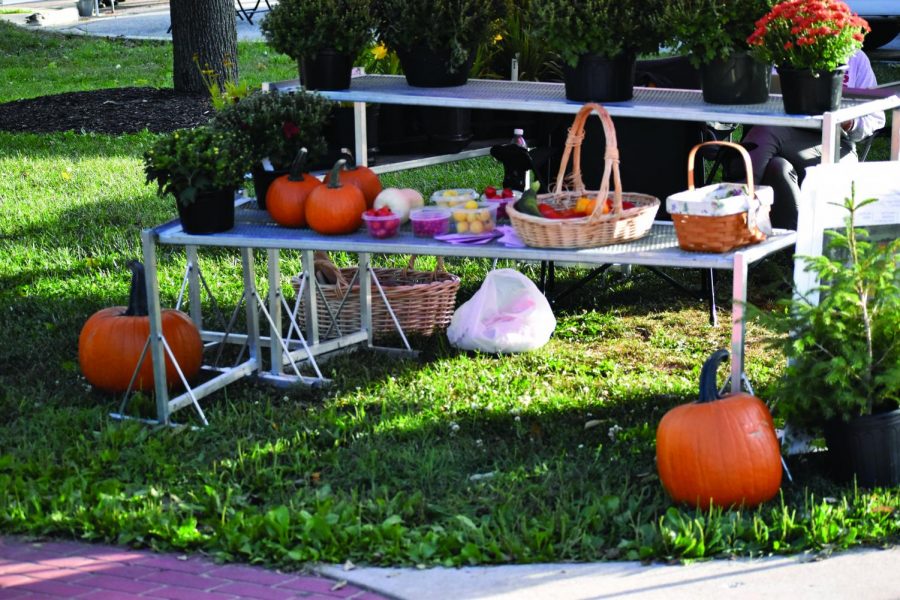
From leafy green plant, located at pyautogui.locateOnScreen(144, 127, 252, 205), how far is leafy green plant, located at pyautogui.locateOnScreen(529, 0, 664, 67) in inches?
52.5

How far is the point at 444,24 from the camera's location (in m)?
5.06

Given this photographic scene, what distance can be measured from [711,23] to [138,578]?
9.03 ft

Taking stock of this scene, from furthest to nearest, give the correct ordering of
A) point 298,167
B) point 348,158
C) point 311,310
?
point 311,310, point 348,158, point 298,167

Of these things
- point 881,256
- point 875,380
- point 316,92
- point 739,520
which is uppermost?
point 316,92

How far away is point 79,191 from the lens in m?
9.12

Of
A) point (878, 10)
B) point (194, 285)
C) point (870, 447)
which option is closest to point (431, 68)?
point (194, 285)

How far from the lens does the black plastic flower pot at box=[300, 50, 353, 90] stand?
512 cm

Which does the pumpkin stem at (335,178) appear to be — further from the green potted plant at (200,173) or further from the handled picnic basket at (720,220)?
the handled picnic basket at (720,220)

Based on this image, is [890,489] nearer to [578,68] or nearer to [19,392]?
[578,68]

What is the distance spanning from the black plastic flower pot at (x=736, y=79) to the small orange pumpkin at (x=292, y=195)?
5.19 feet

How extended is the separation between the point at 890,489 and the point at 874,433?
21 cm

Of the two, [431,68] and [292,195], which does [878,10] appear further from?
[292,195]

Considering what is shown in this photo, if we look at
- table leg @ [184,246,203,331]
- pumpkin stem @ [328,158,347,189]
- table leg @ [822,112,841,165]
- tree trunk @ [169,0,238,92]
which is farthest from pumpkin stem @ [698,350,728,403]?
tree trunk @ [169,0,238,92]

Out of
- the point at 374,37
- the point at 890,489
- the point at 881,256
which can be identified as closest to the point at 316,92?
the point at 374,37
